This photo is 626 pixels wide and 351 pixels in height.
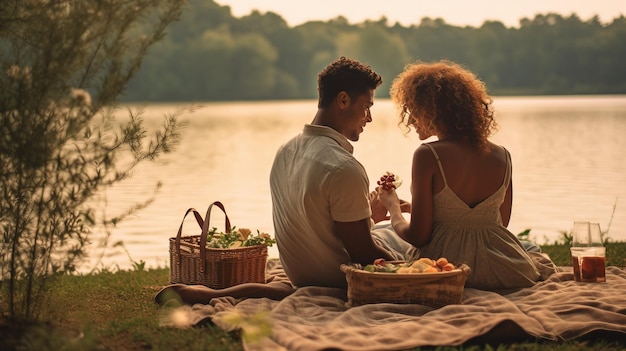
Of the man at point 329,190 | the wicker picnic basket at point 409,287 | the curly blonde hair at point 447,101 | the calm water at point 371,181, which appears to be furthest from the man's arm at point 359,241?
the calm water at point 371,181

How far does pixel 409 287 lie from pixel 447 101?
1.38 m

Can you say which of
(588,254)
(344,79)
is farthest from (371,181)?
(344,79)

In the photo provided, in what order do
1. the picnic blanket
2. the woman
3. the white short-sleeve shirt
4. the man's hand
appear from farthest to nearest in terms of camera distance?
1. the man's hand
2. the woman
3. the white short-sleeve shirt
4. the picnic blanket

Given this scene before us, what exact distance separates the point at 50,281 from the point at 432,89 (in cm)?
278

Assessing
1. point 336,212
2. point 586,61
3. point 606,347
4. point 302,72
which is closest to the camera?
point 606,347

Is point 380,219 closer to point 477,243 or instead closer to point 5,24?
point 477,243

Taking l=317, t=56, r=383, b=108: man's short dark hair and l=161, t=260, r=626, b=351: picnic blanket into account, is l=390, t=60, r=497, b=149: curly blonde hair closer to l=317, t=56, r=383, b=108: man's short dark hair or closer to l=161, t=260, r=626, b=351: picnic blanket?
l=317, t=56, r=383, b=108: man's short dark hair

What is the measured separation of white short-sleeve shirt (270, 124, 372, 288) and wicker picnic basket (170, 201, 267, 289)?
275 millimetres

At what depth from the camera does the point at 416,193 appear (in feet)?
19.3

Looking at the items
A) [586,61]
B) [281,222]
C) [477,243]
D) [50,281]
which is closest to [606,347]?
[477,243]

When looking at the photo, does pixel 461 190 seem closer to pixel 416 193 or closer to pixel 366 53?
pixel 416 193

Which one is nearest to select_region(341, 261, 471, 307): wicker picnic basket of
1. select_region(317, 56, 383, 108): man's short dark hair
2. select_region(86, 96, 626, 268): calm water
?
select_region(317, 56, 383, 108): man's short dark hair

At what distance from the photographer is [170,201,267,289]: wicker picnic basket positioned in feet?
20.3

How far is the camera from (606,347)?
477 centimetres
